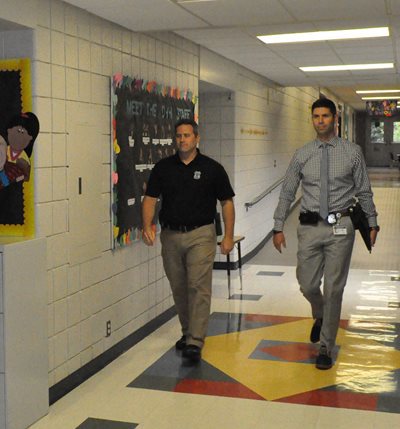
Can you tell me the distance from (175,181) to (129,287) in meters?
0.96

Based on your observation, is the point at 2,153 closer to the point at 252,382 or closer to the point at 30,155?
the point at 30,155

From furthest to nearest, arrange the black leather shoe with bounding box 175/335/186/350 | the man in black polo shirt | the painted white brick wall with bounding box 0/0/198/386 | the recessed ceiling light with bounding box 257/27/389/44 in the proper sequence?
the recessed ceiling light with bounding box 257/27/389/44
the black leather shoe with bounding box 175/335/186/350
the man in black polo shirt
the painted white brick wall with bounding box 0/0/198/386

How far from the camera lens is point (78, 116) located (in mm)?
4293

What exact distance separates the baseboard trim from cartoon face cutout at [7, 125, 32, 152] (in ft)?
4.61

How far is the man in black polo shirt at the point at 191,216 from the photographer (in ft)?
15.4

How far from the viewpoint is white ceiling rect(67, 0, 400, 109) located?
439cm

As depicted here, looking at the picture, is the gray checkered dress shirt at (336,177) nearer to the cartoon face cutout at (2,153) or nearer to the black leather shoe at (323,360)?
the black leather shoe at (323,360)

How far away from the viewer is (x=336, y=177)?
14.7 ft

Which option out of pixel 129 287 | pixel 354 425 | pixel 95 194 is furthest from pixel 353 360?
pixel 95 194

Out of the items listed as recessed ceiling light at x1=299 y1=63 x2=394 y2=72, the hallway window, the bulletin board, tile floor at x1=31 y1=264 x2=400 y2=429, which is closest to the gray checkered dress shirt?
tile floor at x1=31 y1=264 x2=400 y2=429

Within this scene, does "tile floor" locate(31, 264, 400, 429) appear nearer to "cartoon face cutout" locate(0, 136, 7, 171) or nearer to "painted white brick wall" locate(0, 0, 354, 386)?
"painted white brick wall" locate(0, 0, 354, 386)

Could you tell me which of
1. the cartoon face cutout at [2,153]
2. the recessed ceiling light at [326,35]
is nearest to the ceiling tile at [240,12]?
the recessed ceiling light at [326,35]

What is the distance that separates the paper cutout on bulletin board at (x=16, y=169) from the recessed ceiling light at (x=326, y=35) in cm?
299

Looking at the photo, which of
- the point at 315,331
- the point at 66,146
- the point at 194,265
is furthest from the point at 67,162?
the point at 315,331
